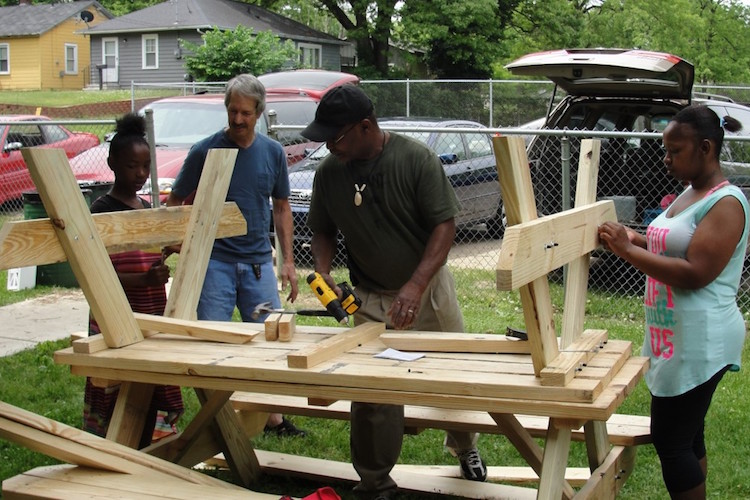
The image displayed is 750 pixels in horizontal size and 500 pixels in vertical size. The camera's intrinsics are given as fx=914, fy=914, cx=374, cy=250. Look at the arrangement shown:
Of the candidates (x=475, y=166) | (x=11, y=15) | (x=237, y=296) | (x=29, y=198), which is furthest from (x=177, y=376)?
(x=11, y=15)

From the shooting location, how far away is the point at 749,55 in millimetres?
31641

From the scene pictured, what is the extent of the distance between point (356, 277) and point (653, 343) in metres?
1.45

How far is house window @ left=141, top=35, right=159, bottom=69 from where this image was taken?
3825cm

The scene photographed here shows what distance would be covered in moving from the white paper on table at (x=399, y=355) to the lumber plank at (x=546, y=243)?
0.64 meters

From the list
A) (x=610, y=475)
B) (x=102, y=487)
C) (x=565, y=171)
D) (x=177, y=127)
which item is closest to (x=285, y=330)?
(x=102, y=487)

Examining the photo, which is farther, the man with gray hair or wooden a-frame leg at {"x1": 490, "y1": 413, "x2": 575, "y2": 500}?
the man with gray hair

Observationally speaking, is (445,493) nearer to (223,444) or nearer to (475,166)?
(223,444)

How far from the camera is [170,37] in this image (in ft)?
123

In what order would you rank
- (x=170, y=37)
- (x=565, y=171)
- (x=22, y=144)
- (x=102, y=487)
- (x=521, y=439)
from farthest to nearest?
(x=170, y=37)
(x=22, y=144)
(x=565, y=171)
(x=521, y=439)
(x=102, y=487)

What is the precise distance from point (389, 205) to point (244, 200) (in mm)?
1298

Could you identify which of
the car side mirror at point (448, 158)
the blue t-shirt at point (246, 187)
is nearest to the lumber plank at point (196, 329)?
the blue t-shirt at point (246, 187)

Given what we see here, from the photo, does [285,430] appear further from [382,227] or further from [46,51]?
[46,51]

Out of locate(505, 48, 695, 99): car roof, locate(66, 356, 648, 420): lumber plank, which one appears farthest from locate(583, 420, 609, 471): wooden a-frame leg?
locate(505, 48, 695, 99): car roof

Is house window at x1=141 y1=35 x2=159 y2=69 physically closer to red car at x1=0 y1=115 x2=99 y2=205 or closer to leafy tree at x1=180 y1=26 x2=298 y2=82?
leafy tree at x1=180 y1=26 x2=298 y2=82
